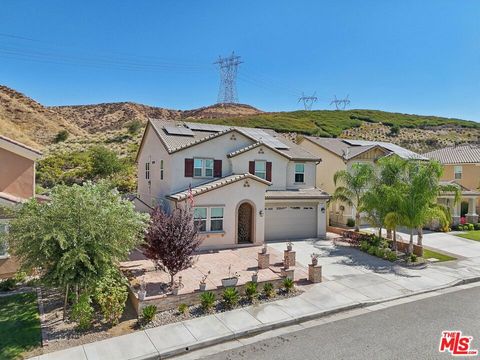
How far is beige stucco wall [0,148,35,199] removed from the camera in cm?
1636

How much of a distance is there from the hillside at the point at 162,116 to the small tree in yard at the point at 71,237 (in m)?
47.8

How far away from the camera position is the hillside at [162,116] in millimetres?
69350

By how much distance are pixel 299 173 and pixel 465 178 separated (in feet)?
73.1

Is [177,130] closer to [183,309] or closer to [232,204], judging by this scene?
[232,204]

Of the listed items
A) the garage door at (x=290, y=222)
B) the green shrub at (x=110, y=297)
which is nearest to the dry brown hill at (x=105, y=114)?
the garage door at (x=290, y=222)

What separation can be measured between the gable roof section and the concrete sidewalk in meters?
10.6

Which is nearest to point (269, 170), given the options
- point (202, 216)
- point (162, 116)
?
point (202, 216)

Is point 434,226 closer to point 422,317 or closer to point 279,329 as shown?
point 422,317

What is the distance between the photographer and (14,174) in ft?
54.5

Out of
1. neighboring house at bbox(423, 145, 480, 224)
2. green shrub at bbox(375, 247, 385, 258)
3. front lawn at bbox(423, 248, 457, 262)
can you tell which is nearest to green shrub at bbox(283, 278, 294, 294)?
green shrub at bbox(375, 247, 385, 258)

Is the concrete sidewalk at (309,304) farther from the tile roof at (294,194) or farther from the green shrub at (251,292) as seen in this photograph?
the tile roof at (294,194)

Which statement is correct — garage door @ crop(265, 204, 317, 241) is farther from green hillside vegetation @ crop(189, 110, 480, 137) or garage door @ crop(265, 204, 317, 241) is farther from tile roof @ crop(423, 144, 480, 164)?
green hillside vegetation @ crop(189, 110, 480, 137)

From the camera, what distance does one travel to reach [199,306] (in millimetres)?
13148

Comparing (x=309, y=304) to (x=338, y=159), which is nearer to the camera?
(x=309, y=304)
